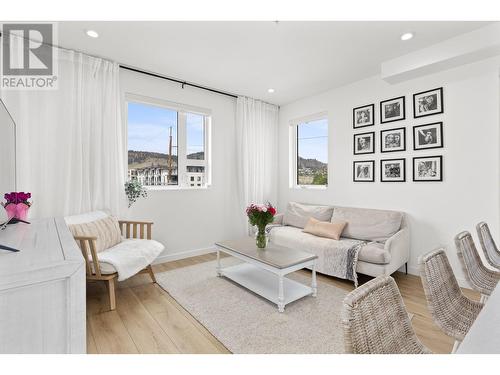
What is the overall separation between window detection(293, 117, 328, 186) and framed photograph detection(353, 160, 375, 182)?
1.91ft

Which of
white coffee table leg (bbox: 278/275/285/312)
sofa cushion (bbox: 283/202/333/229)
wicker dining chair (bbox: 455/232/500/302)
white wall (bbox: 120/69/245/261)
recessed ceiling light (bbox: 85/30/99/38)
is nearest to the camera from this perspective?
wicker dining chair (bbox: 455/232/500/302)

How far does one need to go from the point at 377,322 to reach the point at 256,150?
3814 mm

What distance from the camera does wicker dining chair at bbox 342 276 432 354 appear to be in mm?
820

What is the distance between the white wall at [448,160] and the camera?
8.60 ft

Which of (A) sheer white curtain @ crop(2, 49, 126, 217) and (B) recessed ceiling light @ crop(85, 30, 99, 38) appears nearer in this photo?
(B) recessed ceiling light @ crop(85, 30, 99, 38)

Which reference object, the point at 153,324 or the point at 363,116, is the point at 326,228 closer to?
the point at 363,116

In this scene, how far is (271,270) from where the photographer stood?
2.35m

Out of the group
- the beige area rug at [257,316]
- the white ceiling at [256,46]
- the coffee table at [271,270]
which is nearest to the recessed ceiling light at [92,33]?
the white ceiling at [256,46]

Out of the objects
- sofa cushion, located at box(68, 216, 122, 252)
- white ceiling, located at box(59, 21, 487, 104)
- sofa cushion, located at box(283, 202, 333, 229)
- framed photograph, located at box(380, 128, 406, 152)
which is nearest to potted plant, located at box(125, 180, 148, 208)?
sofa cushion, located at box(68, 216, 122, 252)

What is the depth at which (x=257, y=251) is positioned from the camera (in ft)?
8.85

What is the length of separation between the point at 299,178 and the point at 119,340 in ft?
12.2

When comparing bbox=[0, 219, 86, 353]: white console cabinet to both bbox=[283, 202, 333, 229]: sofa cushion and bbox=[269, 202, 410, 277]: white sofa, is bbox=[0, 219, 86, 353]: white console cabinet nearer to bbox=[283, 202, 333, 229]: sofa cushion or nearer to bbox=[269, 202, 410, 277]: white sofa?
bbox=[269, 202, 410, 277]: white sofa

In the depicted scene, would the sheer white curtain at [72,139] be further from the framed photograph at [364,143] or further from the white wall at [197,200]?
the framed photograph at [364,143]

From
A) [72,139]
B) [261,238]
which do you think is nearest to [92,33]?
[72,139]
